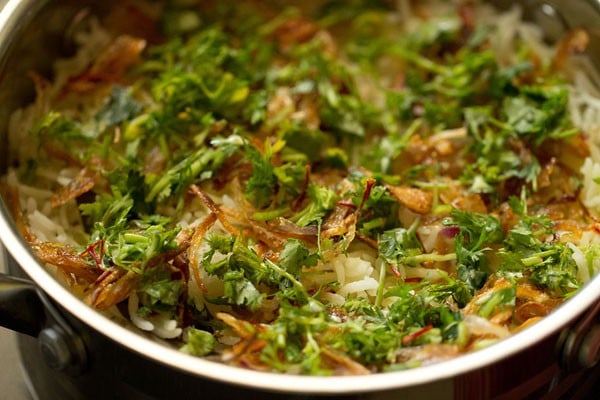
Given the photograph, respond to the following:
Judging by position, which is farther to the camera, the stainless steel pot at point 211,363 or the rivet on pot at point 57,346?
the rivet on pot at point 57,346

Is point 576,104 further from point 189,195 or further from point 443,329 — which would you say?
point 189,195

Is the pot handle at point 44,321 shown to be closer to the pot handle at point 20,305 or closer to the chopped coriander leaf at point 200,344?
the pot handle at point 20,305

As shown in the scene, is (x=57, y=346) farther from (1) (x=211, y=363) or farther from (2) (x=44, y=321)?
(1) (x=211, y=363)

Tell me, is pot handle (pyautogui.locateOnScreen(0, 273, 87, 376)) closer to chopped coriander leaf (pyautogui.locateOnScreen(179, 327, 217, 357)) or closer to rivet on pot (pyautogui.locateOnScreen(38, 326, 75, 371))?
rivet on pot (pyautogui.locateOnScreen(38, 326, 75, 371))

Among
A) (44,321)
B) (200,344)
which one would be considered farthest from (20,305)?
(200,344)

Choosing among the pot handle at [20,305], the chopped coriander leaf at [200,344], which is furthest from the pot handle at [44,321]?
the chopped coriander leaf at [200,344]

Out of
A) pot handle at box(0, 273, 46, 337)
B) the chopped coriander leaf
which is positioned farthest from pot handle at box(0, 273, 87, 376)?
the chopped coriander leaf

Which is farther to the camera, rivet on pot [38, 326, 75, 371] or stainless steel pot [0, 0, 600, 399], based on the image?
rivet on pot [38, 326, 75, 371]

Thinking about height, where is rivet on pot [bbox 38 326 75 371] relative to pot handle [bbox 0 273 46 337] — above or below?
below
